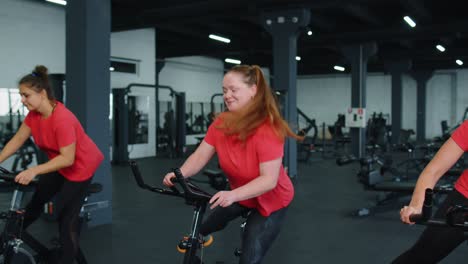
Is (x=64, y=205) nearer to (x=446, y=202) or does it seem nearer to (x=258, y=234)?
(x=258, y=234)

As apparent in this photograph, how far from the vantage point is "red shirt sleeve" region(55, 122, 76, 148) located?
251 cm

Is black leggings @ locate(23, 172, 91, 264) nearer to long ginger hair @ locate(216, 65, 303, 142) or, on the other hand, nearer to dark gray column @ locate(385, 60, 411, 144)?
long ginger hair @ locate(216, 65, 303, 142)

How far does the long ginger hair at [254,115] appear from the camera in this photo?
1.83 m

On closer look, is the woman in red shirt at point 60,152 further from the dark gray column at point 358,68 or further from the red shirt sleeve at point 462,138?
the dark gray column at point 358,68

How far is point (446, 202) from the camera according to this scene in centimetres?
193

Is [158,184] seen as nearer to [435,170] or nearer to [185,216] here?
[185,216]

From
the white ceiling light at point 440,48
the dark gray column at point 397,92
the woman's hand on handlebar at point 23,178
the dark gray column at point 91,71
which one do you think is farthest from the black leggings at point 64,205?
the dark gray column at point 397,92

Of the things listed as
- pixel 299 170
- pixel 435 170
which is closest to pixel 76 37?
pixel 435 170

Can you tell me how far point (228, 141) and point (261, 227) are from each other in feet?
1.22

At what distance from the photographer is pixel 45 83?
2.64 m

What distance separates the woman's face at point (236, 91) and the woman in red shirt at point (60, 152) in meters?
1.08

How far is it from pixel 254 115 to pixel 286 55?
6492 mm

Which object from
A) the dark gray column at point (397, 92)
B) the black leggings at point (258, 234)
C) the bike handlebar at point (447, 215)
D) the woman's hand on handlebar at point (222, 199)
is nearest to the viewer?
the bike handlebar at point (447, 215)

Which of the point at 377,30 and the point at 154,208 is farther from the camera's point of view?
the point at 377,30
